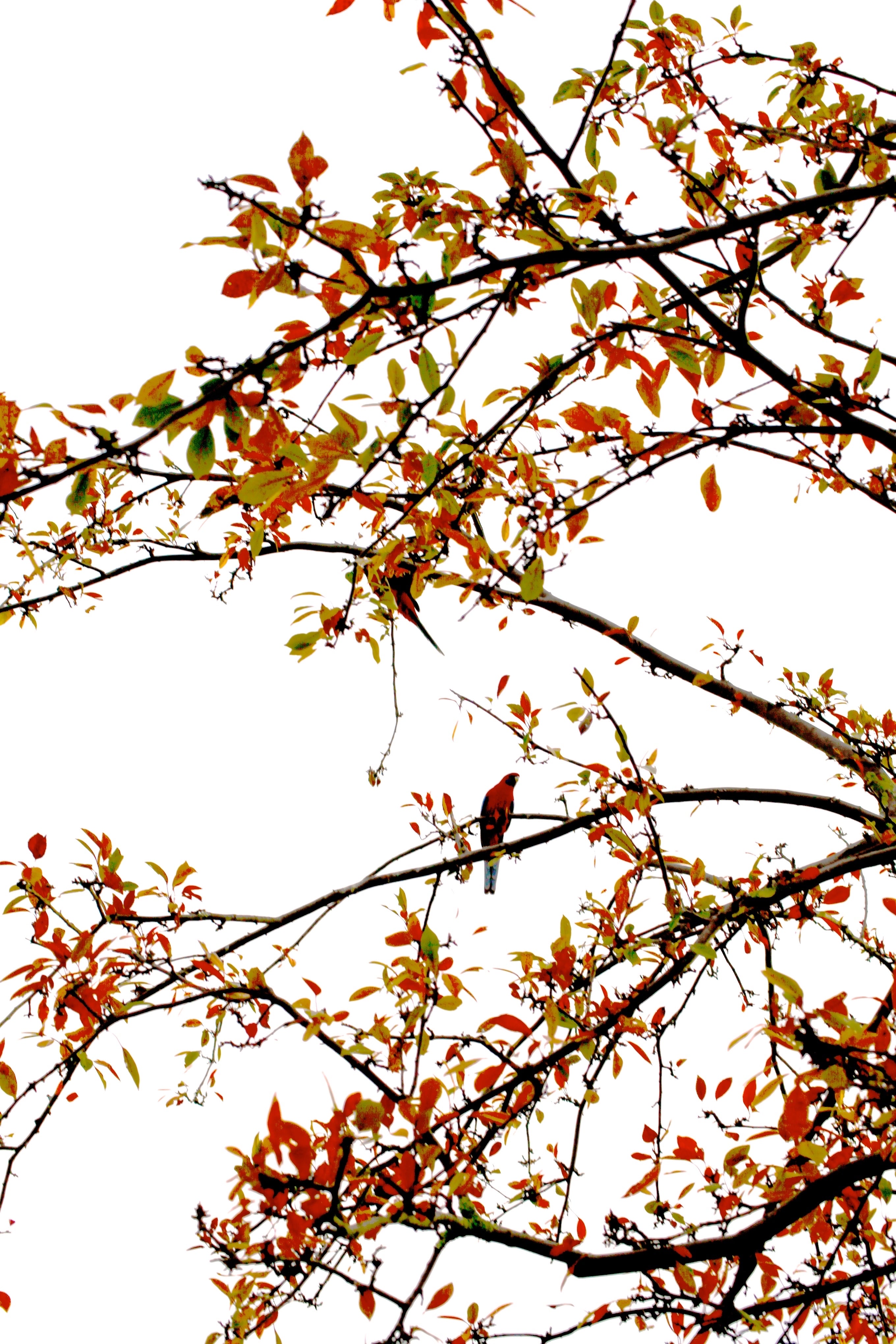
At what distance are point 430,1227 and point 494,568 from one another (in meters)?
1.33

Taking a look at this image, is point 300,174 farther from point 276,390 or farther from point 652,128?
point 652,128

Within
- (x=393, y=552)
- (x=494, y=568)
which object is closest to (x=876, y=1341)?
(x=494, y=568)

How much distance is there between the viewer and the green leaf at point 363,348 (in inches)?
50.1

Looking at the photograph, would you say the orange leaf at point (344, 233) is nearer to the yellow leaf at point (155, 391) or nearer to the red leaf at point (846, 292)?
the yellow leaf at point (155, 391)

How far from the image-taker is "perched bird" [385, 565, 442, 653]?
5.90 ft

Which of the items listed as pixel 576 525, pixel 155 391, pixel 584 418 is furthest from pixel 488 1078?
pixel 155 391

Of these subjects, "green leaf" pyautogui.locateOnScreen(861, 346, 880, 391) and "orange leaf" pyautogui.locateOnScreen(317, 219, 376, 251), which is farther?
"green leaf" pyautogui.locateOnScreen(861, 346, 880, 391)

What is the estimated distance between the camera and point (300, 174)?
1287mm

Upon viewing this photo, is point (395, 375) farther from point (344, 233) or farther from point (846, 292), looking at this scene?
point (846, 292)

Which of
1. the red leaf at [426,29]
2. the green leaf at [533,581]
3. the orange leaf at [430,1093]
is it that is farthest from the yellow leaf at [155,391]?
the orange leaf at [430,1093]

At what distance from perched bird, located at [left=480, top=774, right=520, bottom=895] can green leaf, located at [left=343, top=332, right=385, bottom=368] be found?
1970mm

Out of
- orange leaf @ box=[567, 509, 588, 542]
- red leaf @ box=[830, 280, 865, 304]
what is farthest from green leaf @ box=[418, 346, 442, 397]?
red leaf @ box=[830, 280, 865, 304]

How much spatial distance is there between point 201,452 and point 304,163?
0.46 metres

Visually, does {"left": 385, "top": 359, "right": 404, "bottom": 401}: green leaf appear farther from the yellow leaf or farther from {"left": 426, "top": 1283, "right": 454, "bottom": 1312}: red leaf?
{"left": 426, "top": 1283, "right": 454, "bottom": 1312}: red leaf
